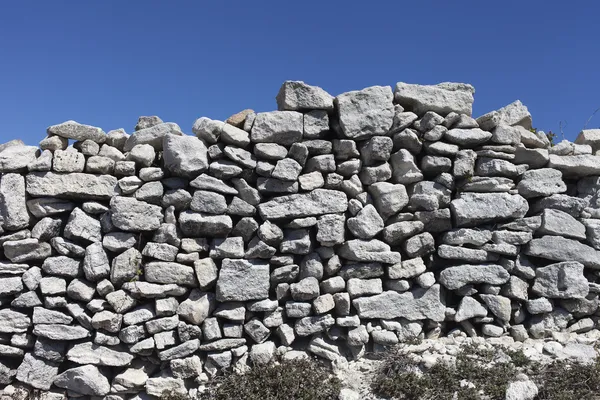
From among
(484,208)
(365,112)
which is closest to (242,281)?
(365,112)

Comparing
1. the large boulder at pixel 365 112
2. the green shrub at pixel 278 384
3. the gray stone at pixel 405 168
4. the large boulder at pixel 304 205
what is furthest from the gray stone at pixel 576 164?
the green shrub at pixel 278 384

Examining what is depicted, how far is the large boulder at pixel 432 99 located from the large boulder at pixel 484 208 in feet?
3.95

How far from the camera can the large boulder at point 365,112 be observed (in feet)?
19.2

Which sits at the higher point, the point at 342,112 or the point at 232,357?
the point at 342,112

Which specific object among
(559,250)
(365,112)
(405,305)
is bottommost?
(405,305)

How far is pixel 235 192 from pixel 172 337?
6.24 feet

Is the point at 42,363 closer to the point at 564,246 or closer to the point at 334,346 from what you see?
the point at 334,346

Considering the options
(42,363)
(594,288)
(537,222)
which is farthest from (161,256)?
(594,288)

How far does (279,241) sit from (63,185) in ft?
8.88

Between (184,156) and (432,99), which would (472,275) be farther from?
(184,156)

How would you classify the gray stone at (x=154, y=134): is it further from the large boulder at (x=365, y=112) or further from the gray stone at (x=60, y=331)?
the gray stone at (x=60, y=331)

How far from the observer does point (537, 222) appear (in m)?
6.15

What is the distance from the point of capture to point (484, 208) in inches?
235

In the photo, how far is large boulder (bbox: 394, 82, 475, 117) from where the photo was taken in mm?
6113
